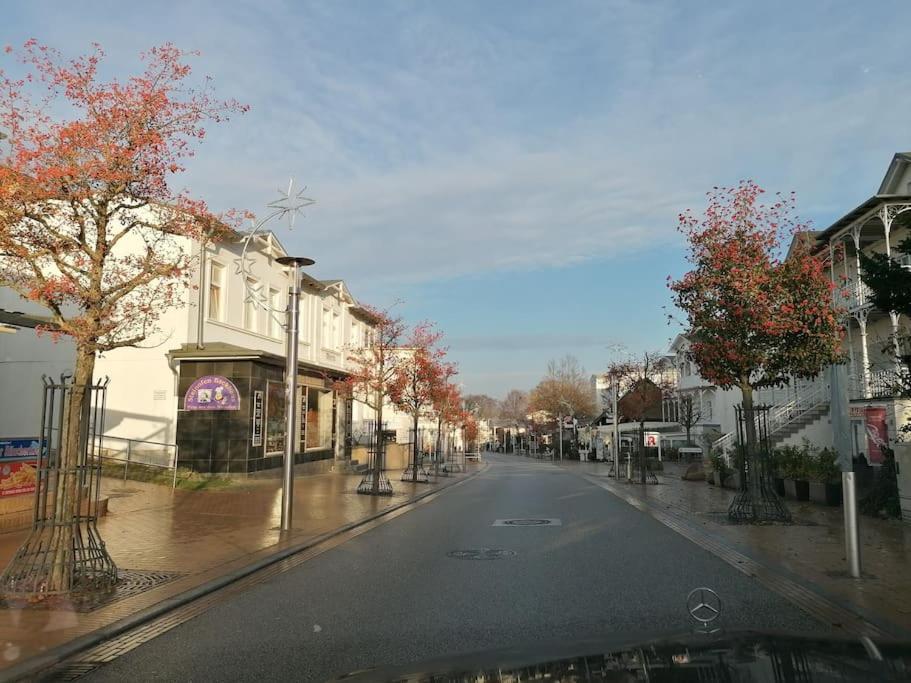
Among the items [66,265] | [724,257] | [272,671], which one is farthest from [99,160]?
[724,257]

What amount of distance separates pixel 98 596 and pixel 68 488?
117 centimetres

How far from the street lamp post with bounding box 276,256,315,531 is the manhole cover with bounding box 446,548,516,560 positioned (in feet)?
10.9

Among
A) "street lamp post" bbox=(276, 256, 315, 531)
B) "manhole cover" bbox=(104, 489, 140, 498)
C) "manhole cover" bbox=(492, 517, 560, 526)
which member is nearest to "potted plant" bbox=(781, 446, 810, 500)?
"manhole cover" bbox=(492, 517, 560, 526)

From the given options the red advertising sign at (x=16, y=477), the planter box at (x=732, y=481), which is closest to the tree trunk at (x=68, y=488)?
the red advertising sign at (x=16, y=477)

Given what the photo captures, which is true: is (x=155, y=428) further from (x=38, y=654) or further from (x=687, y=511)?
(x=38, y=654)

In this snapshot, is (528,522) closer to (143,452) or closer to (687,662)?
(687,662)

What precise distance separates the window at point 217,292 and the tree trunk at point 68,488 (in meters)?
15.7

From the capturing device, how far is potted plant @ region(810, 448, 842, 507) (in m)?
16.5

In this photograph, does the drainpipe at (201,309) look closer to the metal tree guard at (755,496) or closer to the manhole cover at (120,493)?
the manhole cover at (120,493)

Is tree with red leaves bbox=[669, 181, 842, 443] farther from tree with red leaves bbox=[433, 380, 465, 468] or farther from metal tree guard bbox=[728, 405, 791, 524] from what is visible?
tree with red leaves bbox=[433, 380, 465, 468]

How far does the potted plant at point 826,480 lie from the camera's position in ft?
54.1

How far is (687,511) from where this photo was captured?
1636 cm

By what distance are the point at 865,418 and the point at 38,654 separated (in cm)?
2099

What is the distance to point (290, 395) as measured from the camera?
13039mm
